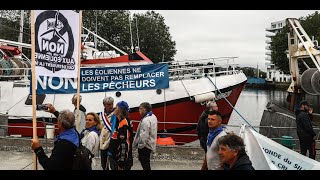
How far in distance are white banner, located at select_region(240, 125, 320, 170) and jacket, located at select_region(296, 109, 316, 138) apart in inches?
119

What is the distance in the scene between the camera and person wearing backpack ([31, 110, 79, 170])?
148 inches

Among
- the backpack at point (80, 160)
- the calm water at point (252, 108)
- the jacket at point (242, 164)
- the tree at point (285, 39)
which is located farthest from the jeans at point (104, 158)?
the tree at point (285, 39)

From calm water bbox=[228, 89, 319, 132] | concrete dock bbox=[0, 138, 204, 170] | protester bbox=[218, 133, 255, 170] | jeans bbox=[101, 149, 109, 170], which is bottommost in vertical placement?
calm water bbox=[228, 89, 319, 132]

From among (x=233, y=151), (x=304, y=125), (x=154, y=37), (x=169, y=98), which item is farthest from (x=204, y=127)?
(x=154, y=37)

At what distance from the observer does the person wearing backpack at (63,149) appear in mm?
3754

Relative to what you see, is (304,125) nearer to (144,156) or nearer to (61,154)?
(144,156)

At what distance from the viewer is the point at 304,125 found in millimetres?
7594

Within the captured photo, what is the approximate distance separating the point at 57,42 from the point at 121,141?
167 centimetres

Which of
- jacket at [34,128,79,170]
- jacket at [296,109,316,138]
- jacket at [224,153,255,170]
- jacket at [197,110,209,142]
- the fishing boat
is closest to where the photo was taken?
jacket at [224,153,255,170]

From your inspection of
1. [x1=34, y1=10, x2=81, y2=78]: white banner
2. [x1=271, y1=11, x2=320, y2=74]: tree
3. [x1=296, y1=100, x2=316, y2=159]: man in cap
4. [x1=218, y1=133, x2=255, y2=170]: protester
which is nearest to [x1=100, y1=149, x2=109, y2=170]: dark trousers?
[x1=34, y1=10, x2=81, y2=78]: white banner

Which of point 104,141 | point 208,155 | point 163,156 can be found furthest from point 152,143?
point 163,156

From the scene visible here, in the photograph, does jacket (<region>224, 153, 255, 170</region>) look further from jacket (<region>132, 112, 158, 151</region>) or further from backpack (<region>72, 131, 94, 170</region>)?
jacket (<region>132, 112, 158, 151</region>)

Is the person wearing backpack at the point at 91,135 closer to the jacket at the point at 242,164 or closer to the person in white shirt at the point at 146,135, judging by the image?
the person in white shirt at the point at 146,135
